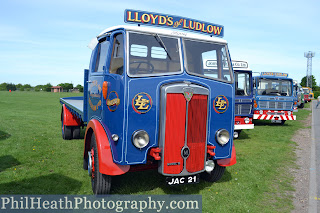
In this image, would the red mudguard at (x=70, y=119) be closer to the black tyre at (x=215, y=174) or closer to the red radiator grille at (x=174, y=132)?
the black tyre at (x=215, y=174)

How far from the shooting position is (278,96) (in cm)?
1397

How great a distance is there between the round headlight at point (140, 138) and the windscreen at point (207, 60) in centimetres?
124

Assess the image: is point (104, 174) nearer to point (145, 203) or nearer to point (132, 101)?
point (145, 203)

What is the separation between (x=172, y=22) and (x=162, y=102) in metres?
1.53

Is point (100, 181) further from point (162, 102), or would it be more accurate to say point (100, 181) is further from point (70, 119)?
point (70, 119)

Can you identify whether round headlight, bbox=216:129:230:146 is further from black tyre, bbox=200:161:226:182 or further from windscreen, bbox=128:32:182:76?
windscreen, bbox=128:32:182:76

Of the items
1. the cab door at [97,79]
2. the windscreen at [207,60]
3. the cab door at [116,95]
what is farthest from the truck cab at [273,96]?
the cab door at [116,95]

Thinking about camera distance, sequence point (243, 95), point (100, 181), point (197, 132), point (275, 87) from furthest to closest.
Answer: point (275, 87) → point (243, 95) → point (100, 181) → point (197, 132)

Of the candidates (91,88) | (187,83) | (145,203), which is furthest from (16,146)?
(187,83)

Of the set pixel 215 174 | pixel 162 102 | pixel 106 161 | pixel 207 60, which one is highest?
pixel 207 60

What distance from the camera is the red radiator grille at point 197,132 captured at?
427 centimetres

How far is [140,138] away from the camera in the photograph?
13.8 ft

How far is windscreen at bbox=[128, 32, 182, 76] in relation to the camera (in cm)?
435

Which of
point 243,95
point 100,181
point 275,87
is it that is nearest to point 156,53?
point 100,181
